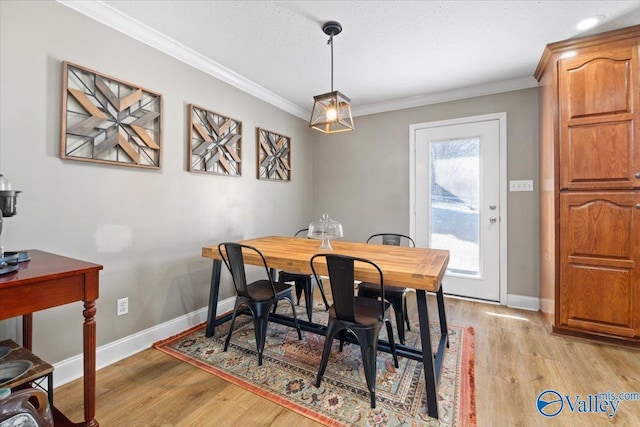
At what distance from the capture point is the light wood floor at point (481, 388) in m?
1.51

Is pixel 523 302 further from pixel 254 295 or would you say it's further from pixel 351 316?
pixel 254 295

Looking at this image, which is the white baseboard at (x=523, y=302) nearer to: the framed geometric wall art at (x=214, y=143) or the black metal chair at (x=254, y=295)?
the black metal chair at (x=254, y=295)

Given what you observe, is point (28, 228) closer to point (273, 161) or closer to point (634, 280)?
point (273, 161)

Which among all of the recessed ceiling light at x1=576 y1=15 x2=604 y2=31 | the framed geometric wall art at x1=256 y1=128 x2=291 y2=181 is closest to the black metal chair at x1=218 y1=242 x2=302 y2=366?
the framed geometric wall art at x1=256 y1=128 x2=291 y2=181

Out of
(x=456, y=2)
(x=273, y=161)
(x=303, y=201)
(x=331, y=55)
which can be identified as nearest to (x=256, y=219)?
(x=273, y=161)

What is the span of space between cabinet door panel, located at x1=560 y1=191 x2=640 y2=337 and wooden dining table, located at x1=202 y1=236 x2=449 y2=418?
1087 mm

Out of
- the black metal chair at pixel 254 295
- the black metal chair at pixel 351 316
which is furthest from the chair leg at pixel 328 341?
the black metal chair at pixel 254 295

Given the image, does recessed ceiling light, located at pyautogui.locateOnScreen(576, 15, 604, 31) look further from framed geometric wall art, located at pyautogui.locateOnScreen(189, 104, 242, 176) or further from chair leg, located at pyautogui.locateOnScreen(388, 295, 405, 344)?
framed geometric wall art, located at pyautogui.locateOnScreen(189, 104, 242, 176)

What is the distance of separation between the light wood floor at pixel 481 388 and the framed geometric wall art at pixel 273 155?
6.75 ft

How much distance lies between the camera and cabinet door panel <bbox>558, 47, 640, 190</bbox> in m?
2.16

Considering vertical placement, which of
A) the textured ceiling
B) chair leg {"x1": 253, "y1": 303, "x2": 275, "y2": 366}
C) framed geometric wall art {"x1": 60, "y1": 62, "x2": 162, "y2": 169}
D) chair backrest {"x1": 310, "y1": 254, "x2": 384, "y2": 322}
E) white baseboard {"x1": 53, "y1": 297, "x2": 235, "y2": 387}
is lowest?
white baseboard {"x1": 53, "y1": 297, "x2": 235, "y2": 387}

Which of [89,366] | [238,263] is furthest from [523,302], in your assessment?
[89,366]

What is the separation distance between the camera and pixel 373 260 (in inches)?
74.4

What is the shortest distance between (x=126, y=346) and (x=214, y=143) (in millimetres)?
1769
